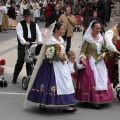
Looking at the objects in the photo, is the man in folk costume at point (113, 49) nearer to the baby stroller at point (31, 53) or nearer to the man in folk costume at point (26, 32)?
the baby stroller at point (31, 53)

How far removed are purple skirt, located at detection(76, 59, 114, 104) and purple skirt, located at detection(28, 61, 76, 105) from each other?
0.48 m

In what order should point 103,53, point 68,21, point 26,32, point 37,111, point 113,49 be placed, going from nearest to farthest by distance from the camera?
point 37,111 < point 103,53 < point 113,49 < point 26,32 < point 68,21

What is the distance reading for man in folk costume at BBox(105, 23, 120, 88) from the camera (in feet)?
28.3

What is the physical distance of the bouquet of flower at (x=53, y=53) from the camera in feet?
25.5

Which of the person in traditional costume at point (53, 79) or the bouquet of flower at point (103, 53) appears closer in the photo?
the person in traditional costume at point (53, 79)

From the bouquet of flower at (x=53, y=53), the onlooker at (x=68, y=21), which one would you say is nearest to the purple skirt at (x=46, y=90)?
the bouquet of flower at (x=53, y=53)

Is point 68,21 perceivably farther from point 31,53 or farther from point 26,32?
point 31,53

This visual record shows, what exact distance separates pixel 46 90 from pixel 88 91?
959 mm

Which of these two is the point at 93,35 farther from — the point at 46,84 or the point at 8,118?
the point at 8,118

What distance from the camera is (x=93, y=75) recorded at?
27.6ft

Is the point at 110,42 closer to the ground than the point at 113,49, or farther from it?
farther from it

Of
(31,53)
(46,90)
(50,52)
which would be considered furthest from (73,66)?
(31,53)

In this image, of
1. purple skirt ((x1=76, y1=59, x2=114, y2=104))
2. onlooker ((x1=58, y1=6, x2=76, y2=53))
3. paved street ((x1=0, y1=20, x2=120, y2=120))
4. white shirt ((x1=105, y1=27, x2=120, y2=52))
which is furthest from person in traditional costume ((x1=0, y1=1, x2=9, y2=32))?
purple skirt ((x1=76, y1=59, x2=114, y2=104))

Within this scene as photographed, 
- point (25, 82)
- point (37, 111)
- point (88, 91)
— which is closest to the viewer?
point (37, 111)
